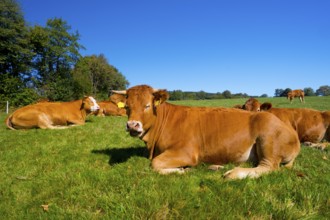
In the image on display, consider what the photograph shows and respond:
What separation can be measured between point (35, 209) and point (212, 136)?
10.9 ft

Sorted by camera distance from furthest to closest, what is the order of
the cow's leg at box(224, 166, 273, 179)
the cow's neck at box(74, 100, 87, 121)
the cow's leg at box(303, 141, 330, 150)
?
the cow's neck at box(74, 100, 87, 121)
the cow's leg at box(303, 141, 330, 150)
the cow's leg at box(224, 166, 273, 179)

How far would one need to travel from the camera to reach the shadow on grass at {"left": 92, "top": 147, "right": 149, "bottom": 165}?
6529 mm

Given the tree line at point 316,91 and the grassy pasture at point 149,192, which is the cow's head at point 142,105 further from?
the tree line at point 316,91

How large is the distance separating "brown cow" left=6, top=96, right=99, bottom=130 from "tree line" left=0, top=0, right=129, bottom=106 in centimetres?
3093

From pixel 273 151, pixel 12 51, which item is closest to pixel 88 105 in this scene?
pixel 273 151

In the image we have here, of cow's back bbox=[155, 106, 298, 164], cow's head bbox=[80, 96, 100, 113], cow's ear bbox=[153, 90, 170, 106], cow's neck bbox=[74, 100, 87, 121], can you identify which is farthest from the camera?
cow's head bbox=[80, 96, 100, 113]

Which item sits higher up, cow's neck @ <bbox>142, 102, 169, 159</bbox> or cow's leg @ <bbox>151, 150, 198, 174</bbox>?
cow's neck @ <bbox>142, 102, 169, 159</bbox>

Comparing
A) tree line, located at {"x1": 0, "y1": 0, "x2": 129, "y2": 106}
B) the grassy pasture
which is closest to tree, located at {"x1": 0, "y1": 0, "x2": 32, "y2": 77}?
tree line, located at {"x1": 0, "y1": 0, "x2": 129, "y2": 106}

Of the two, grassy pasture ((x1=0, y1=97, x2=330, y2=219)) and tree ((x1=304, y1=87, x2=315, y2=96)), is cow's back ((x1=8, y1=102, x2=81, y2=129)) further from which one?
tree ((x1=304, y1=87, x2=315, y2=96))

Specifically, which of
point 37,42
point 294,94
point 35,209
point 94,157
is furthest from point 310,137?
point 37,42

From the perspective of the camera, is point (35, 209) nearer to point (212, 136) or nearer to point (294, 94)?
point (212, 136)

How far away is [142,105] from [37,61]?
177 ft

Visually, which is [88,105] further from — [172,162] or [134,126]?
[172,162]

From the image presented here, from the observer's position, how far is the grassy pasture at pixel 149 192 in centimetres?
358
